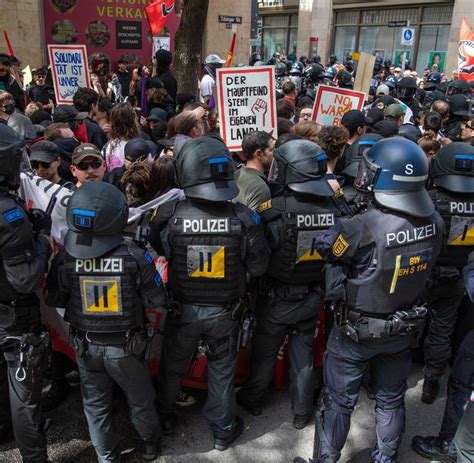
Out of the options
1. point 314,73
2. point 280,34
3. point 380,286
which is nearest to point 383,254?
point 380,286

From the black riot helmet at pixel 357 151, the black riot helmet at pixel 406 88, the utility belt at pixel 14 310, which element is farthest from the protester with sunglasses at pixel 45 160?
the black riot helmet at pixel 406 88

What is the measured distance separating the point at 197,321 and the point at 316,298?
910mm

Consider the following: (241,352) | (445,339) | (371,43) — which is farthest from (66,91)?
(371,43)

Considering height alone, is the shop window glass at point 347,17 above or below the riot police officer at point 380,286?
above

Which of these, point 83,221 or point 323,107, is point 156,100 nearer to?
point 323,107

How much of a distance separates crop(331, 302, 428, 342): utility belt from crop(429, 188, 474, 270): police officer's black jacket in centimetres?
94

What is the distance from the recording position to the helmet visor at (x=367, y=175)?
114 inches

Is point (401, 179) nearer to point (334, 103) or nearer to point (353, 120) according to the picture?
point (353, 120)

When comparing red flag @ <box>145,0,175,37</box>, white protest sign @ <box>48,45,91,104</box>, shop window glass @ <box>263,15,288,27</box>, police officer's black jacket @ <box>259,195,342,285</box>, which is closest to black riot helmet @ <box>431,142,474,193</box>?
police officer's black jacket @ <box>259,195,342,285</box>

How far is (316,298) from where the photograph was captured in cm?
363

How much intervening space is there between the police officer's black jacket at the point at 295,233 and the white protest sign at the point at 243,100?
5.39 ft

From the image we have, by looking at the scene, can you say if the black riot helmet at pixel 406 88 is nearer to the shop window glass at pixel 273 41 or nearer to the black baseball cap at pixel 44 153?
the black baseball cap at pixel 44 153

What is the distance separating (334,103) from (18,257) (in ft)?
14.8

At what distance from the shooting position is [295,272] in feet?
11.5
